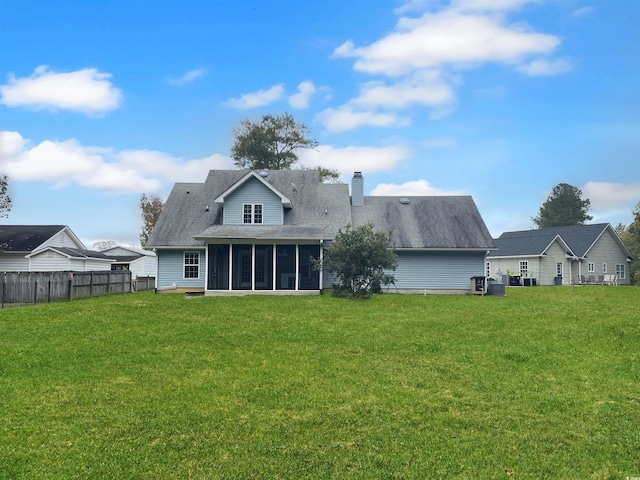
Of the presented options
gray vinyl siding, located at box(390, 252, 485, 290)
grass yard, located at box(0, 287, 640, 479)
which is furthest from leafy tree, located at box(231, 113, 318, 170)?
grass yard, located at box(0, 287, 640, 479)

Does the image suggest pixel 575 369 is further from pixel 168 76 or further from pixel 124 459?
pixel 168 76

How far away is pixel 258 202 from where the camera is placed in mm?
24031

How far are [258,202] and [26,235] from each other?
1892cm

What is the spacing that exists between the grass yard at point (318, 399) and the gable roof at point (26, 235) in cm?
2027

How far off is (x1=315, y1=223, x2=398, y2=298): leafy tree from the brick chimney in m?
8.55

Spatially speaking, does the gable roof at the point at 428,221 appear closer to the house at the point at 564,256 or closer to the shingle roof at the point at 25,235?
the house at the point at 564,256

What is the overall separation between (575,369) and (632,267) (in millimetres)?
41671

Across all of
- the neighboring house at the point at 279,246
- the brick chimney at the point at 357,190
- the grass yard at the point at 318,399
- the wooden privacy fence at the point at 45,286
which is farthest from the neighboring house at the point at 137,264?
the grass yard at the point at 318,399

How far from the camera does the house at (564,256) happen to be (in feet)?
118

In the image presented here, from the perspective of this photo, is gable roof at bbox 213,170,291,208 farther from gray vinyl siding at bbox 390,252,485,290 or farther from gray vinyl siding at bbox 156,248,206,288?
gray vinyl siding at bbox 390,252,485,290

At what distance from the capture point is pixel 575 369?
347 inches

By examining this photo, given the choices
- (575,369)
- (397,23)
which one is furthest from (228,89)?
(575,369)

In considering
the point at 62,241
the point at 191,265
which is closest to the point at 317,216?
the point at 191,265

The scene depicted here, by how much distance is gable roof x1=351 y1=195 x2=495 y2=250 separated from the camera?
2419cm
